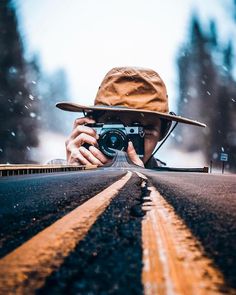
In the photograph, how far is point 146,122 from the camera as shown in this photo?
1906 centimetres

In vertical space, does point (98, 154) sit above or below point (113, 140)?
below

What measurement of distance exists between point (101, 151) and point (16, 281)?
1433 centimetres

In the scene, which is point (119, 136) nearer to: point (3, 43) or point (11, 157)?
point (11, 157)

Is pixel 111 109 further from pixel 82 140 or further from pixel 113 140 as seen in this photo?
pixel 82 140

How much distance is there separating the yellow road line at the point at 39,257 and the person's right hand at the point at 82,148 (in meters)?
12.2

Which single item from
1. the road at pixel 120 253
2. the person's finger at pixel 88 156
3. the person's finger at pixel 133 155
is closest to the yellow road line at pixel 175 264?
the road at pixel 120 253

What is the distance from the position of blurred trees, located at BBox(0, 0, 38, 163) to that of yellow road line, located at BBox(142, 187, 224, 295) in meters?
34.4

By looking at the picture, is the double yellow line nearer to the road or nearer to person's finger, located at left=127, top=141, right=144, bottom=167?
the road

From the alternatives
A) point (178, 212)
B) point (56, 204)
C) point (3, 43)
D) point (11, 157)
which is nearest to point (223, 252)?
point (178, 212)

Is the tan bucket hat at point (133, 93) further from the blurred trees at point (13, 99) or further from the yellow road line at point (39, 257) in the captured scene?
the yellow road line at point (39, 257)

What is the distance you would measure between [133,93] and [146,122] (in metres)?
2.42

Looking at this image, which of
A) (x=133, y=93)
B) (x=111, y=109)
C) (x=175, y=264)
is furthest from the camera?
(x=133, y=93)

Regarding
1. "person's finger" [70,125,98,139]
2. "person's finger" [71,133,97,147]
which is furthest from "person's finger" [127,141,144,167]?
"person's finger" [71,133,97,147]

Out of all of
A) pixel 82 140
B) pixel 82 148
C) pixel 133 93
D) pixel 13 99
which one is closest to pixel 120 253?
pixel 82 140
